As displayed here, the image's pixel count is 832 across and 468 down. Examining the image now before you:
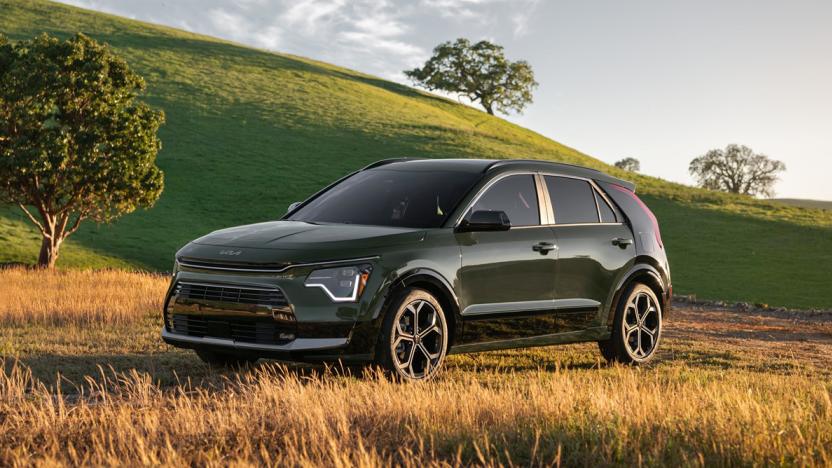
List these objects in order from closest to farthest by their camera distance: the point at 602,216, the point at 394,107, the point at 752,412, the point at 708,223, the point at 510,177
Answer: the point at 752,412
the point at 510,177
the point at 602,216
the point at 708,223
the point at 394,107

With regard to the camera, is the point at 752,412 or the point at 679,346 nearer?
the point at 752,412

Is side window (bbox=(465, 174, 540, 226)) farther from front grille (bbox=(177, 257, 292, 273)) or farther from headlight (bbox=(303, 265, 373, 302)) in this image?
front grille (bbox=(177, 257, 292, 273))

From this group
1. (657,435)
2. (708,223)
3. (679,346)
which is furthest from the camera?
(708,223)

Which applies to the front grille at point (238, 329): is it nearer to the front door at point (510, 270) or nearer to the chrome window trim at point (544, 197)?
the front door at point (510, 270)

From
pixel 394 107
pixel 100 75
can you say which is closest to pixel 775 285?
pixel 100 75

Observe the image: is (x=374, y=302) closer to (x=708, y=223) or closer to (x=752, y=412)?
(x=752, y=412)

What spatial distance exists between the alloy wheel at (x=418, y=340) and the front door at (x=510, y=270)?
1.15 feet

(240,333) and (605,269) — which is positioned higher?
(605,269)

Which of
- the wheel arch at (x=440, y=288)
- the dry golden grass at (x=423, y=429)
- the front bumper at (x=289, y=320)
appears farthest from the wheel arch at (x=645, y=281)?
the front bumper at (x=289, y=320)

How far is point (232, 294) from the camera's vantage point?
8242 millimetres

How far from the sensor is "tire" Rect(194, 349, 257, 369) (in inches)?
376

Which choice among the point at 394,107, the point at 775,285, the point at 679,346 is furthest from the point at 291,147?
the point at 679,346

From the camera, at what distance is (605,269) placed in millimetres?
10375

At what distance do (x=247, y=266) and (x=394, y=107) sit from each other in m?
61.6
